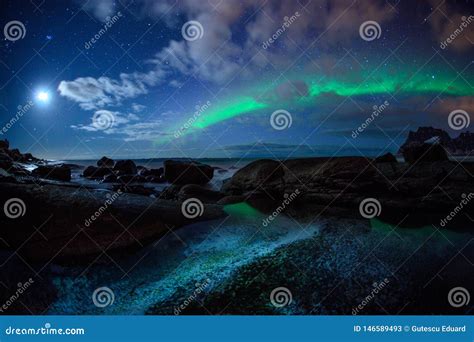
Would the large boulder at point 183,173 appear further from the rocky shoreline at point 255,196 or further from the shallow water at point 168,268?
the shallow water at point 168,268

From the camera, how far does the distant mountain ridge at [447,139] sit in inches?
298

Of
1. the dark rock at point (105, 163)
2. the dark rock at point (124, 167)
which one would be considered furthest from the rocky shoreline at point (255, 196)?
the dark rock at point (105, 163)

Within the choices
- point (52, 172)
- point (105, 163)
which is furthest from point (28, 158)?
point (105, 163)

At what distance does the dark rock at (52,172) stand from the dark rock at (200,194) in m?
4.54

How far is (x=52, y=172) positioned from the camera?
31.2ft

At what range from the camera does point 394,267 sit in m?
4.18

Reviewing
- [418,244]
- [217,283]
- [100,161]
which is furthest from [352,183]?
[100,161]

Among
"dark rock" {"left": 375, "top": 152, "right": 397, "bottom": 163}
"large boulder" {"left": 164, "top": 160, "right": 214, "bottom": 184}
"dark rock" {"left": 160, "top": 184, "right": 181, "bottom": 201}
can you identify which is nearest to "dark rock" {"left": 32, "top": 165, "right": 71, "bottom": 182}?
"large boulder" {"left": 164, "top": 160, "right": 214, "bottom": 184}

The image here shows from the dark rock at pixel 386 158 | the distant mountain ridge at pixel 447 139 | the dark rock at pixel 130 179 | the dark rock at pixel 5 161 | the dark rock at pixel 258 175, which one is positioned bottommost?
the dark rock at pixel 5 161

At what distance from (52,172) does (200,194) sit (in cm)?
526

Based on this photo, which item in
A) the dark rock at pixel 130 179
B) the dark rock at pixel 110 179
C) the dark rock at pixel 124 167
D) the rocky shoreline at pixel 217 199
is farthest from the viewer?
the dark rock at pixel 124 167

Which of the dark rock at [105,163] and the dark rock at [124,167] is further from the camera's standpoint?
the dark rock at [105,163]
